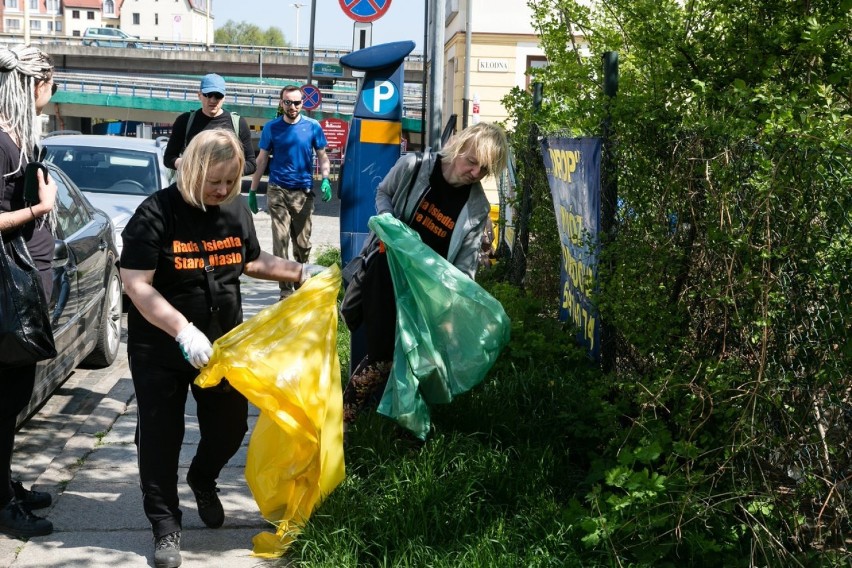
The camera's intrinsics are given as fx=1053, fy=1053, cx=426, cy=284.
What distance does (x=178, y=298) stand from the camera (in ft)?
13.4

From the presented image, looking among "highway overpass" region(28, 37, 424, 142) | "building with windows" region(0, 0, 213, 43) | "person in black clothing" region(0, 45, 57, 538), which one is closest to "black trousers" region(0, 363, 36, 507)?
"person in black clothing" region(0, 45, 57, 538)

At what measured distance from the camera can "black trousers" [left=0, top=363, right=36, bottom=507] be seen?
437 centimetres

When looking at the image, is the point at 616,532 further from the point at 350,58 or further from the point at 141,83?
the point at 141,83

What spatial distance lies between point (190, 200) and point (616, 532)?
2.01m

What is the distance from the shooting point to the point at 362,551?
3994 millimetres

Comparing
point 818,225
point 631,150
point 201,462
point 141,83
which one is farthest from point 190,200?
point 141,83

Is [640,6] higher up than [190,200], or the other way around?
[640,6]

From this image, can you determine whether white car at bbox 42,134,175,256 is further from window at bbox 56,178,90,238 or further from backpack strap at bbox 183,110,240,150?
window at bbox 56,178,90,238

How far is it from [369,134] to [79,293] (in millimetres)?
2032

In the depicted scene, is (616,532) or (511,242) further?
(511,242)

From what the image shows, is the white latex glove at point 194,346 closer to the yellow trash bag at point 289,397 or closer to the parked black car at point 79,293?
the yellow trash bag at point 289,397

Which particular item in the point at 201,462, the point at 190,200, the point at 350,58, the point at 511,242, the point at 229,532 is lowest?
the point at 229,532

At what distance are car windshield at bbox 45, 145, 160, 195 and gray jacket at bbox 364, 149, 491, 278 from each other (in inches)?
256

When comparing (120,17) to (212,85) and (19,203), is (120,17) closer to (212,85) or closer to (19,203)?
(212,85)
